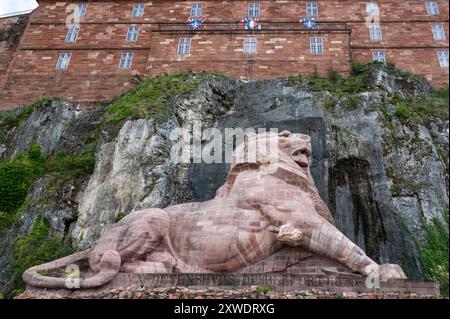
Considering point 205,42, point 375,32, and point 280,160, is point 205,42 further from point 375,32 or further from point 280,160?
point 280,160

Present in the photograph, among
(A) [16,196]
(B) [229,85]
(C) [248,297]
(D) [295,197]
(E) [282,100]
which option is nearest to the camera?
(C) [248,297]

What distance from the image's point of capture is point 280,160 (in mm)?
8781

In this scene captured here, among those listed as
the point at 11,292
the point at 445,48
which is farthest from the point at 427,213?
the point at 445,48

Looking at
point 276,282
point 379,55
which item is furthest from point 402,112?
point 276,282

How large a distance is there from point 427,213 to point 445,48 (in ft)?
55.3

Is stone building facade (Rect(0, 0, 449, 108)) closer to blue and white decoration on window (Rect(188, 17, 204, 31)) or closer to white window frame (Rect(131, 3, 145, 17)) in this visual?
white window frame (Rect(131, 3, 145, 17))

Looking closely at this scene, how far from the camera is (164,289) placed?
698cm

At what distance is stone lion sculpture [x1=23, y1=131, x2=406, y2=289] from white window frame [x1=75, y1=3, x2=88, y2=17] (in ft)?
87.7

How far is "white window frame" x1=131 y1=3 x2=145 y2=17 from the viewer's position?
31.7 metres

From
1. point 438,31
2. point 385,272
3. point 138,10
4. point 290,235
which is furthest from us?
point 138,10

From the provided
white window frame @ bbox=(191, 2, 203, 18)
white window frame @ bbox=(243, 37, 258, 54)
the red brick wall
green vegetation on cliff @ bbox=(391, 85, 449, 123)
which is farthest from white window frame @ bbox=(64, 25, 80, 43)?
green vegetation on cliff @ bbox=(391, 85, 449, 123)

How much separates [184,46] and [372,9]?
12.3 m

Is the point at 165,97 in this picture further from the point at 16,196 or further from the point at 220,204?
the point at 220,204

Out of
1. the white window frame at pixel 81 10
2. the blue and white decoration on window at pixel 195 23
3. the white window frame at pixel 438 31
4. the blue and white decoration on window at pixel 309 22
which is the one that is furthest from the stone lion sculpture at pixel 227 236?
the white window frame at pixel 81 10
